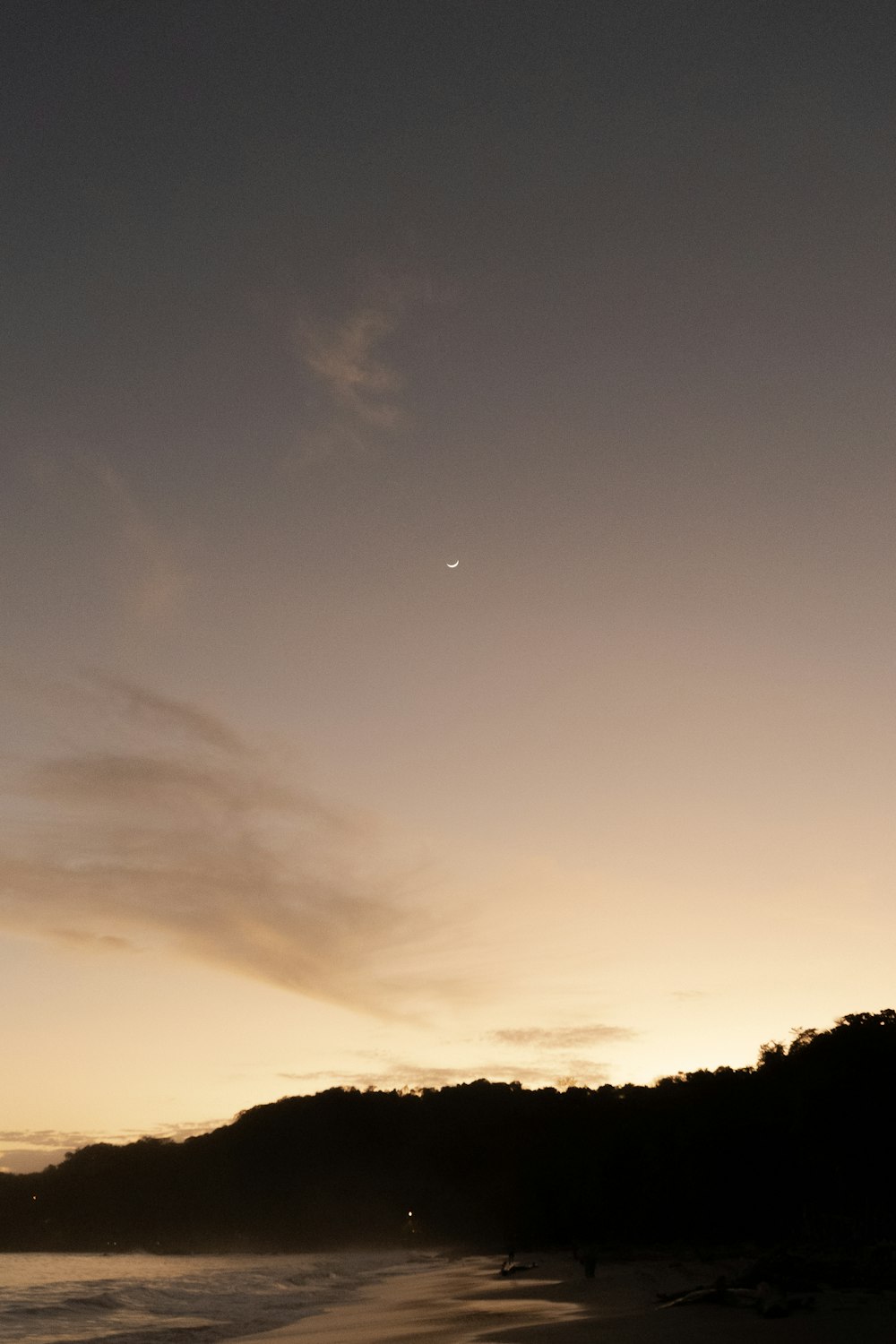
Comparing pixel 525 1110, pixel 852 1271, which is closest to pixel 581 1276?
pixel 852 1271

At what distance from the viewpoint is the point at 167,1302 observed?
5247 centimetres

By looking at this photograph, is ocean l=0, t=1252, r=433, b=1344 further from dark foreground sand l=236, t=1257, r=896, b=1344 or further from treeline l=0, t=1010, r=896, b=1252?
treeline l=0, t=1010, r=896, b=1252

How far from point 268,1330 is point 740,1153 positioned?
168ft

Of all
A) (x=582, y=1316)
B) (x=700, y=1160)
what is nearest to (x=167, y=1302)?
(x=582, y=1316)

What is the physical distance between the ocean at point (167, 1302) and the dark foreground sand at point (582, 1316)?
121 inches

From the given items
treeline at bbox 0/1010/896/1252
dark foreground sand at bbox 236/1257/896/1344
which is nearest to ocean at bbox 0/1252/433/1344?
dark foreground sand at bbox 236/1257/896/1344

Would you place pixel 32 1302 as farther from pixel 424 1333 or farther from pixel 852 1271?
pixel 852 1271

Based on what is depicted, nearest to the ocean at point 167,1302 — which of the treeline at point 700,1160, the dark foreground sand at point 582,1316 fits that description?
the dark foreground sand at point 582,1316

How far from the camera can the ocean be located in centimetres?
3728

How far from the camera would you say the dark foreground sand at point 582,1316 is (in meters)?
22.8

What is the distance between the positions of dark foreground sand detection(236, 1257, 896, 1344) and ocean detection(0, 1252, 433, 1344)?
307cm

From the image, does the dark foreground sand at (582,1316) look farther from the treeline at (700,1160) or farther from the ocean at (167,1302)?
the treeline at (700,1160)

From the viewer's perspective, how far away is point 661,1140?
86562 millimetres

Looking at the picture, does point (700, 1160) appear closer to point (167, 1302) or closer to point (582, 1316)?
point (167, 1302)
